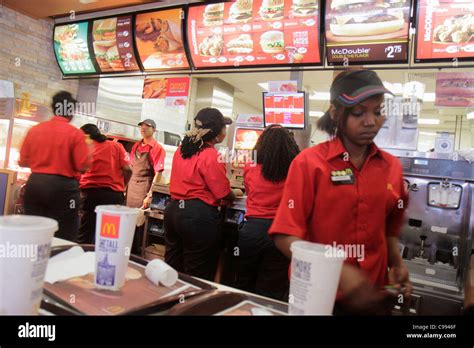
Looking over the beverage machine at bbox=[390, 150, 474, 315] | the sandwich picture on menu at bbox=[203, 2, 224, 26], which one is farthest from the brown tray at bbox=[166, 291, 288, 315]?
the sandwich picture on menu at bbox=[203, 2, 224, 26]

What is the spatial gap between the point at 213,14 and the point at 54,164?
233 cm

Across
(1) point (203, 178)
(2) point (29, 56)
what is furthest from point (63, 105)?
(2) point (29, 56)

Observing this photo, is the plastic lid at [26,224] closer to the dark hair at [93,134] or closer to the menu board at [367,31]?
the dark hair at [93,134]

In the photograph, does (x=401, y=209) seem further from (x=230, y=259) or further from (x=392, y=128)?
(x=230, y=259)

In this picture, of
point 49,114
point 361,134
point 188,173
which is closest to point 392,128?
point 188,173

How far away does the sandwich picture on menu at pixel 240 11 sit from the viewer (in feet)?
12.3

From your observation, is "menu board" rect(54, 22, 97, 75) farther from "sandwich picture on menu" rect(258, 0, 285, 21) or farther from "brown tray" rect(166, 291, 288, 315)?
"brown tray" rect(166, 291, 288, 315)

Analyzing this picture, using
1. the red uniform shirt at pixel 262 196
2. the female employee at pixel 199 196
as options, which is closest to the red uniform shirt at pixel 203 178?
the female employee at pixel 199 196

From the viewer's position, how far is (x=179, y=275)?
48.2 inches

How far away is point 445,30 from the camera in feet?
9.96

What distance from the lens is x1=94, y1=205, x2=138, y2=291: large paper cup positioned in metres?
0.99

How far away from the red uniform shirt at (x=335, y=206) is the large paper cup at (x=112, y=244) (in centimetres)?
49

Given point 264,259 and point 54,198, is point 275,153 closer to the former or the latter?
point 264,259

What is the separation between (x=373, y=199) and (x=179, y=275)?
2.34 ft
